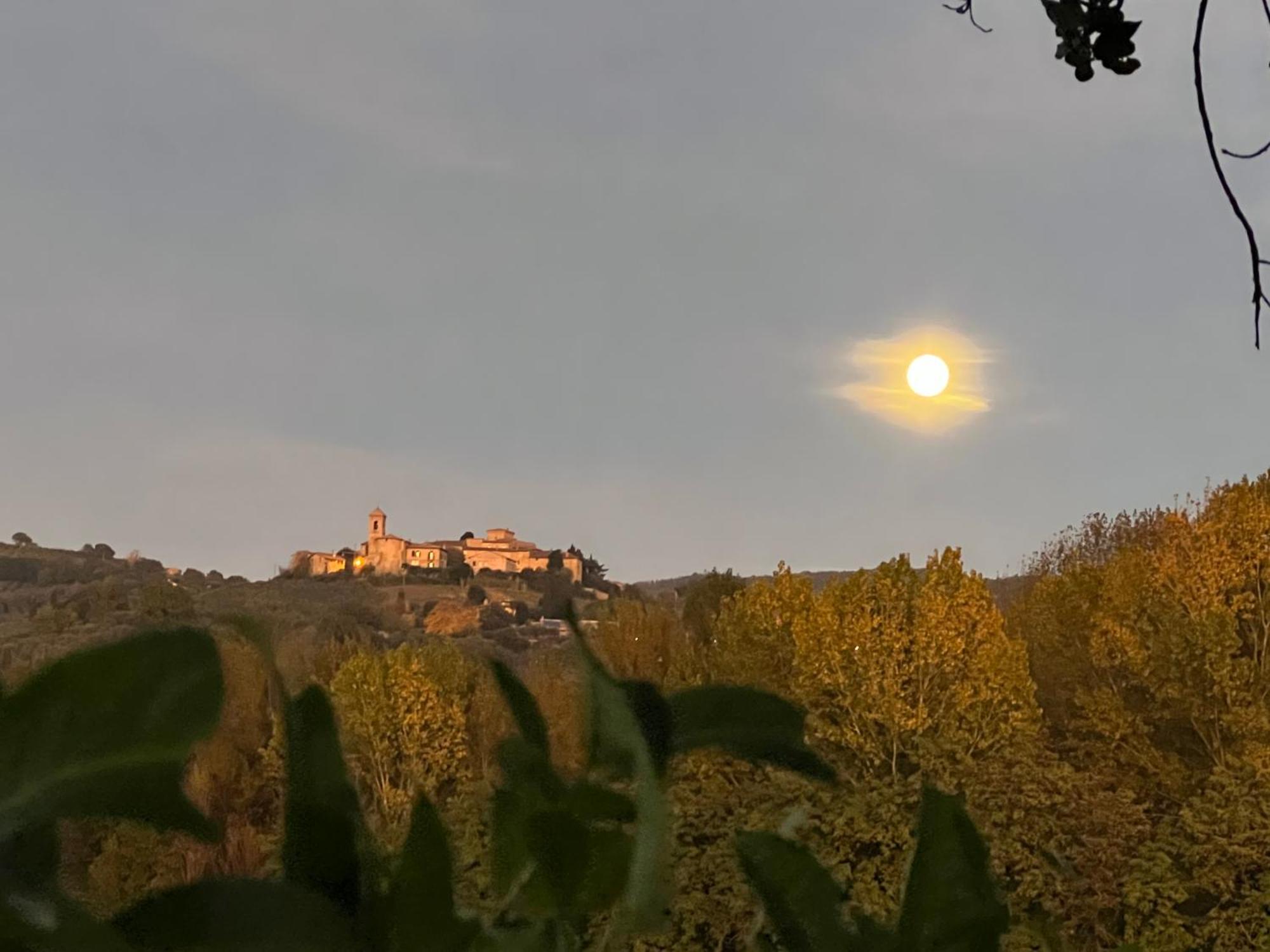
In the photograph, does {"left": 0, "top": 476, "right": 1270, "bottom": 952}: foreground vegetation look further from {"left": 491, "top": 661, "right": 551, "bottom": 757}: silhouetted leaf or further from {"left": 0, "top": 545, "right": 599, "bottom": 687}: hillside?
{"left": 491, "top": 661, "right": 551, "bottom": 757}: silhouetted leaf

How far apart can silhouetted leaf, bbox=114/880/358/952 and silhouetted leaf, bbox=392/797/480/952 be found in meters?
0.01

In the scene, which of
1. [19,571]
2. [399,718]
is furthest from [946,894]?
[19,571]

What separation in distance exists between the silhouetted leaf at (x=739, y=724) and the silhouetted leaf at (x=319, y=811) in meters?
0.06

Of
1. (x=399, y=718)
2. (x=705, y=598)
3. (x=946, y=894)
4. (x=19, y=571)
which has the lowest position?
(x=399, y=718)

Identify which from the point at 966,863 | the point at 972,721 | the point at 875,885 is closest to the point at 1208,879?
the point at 875,885

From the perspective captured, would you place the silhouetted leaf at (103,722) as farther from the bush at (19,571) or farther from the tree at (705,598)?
the bush at (19,571)

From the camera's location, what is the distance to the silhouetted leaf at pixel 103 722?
18 cm

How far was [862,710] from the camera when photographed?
1466 cm

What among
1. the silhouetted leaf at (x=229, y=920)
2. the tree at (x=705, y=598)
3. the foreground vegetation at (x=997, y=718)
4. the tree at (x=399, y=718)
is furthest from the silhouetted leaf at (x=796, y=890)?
the tree at (x=705, y=598)

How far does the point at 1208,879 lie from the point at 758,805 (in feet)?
11.8

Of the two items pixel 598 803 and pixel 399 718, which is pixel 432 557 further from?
pixel 598 803

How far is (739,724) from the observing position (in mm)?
262

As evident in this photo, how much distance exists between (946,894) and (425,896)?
134 millimetres

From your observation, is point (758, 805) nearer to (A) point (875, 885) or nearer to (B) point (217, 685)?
(A) point (875, 885)
